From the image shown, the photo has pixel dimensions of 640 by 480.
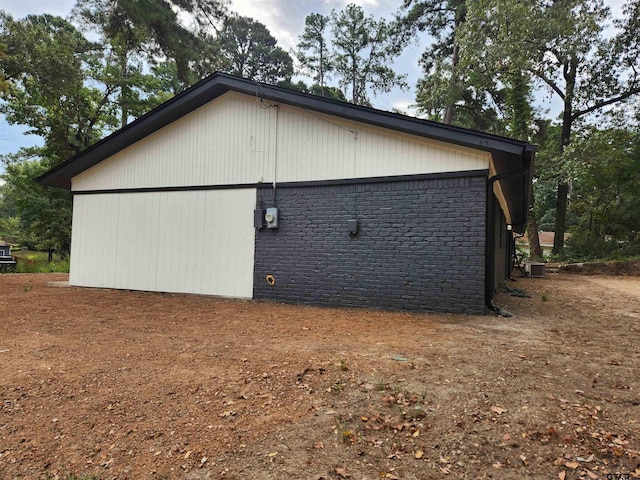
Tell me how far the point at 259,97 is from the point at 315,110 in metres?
1.25

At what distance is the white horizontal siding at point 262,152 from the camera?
5840 mm

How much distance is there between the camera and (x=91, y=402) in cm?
251

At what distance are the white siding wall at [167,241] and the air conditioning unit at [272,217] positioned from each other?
0.45m

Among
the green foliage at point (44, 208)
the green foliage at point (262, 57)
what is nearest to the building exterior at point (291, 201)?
the green foliage at point (44, 208)

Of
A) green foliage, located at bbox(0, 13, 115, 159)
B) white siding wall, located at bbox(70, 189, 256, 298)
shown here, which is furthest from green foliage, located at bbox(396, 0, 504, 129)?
green foliage, located at bbox(0, 13, 115, 159)

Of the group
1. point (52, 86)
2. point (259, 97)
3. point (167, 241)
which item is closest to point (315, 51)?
point (52, 86)

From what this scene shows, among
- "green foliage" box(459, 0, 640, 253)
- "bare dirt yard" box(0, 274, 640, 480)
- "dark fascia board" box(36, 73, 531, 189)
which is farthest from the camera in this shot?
"green foliage" box(459, 0, 640, 253)

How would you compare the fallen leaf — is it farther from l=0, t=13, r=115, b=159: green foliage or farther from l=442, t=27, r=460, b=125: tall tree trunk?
l=442, t=27, r=460, b=125: tall tree trunk

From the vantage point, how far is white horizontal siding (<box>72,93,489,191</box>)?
584 cm

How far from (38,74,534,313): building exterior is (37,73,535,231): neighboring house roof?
0.02 m

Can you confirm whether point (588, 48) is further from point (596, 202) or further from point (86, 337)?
point (86, 337)

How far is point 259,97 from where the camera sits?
689cm

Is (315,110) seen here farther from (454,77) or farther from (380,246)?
(454,77)

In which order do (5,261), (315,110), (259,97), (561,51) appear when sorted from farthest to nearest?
1. (5,261)
2. (561,51)
3. (259,97)
4. (315,110)
